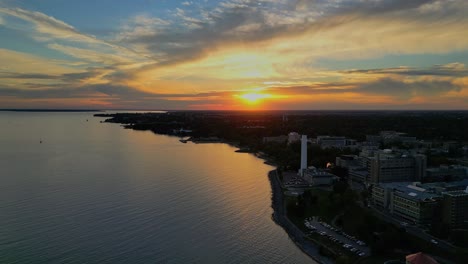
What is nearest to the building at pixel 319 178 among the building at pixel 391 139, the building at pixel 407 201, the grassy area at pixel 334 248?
the building at pixel 407 201

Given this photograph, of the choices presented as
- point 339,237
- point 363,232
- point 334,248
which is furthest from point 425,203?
point 334,248

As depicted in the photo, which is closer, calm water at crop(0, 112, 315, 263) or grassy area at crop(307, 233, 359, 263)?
grassy area at crop(307, 233, 359, 263)

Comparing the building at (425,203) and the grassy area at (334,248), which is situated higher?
the building at (425,203)

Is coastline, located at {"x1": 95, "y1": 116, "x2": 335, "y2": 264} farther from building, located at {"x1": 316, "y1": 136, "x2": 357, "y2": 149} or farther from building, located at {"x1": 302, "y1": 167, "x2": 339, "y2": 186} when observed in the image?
building, located at {"x1": 316, "y1": 136, "x2": 357, "y2": 149}

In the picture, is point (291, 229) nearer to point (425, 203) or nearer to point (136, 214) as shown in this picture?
point (425, 203)

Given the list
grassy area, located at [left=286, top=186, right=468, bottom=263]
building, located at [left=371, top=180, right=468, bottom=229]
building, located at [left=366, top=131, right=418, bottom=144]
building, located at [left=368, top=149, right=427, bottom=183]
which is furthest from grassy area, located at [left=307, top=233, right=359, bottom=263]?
building, located at [left=366, top=131, right=418, bottom=144]

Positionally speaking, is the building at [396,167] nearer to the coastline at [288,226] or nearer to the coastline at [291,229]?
the coastline at [288,226]
